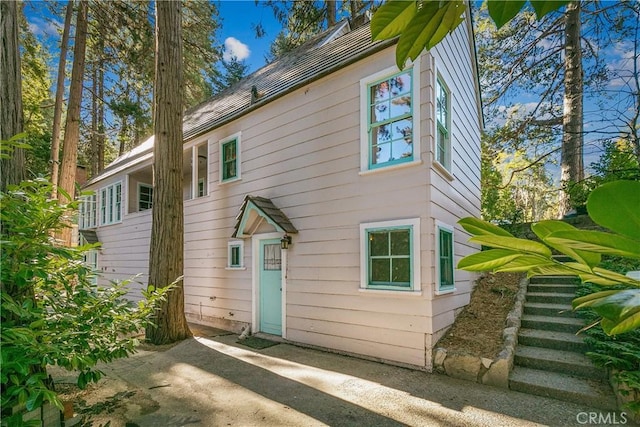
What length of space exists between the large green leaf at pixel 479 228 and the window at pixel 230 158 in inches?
291

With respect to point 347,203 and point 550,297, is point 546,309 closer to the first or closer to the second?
point 550,297

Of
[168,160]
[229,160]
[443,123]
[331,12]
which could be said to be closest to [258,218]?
[229,160]

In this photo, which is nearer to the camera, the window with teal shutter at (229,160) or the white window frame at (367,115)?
the white window frame at (367,115)

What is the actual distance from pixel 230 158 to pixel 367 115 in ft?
13.0

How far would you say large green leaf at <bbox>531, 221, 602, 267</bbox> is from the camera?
481 millimetres

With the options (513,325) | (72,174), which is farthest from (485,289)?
(72,174)

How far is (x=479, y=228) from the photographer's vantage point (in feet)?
2.03

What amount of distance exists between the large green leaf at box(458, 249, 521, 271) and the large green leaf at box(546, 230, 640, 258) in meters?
0.08

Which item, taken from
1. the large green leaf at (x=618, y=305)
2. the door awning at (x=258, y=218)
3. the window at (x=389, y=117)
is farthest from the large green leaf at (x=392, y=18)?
the door awning at (x=258, y=218)

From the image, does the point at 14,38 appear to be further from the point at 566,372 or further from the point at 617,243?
the point at 566,372

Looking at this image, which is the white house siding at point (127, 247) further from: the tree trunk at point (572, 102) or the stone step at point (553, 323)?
the tree trunk at point (572, 102)

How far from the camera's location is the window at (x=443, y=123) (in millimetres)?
5508

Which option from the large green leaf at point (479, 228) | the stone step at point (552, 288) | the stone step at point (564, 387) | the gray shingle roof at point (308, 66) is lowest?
the stone step at point (564, 387)

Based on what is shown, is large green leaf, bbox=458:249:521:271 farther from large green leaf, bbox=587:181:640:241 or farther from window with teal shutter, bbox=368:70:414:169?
window with teal shutter, bbox=368:70:414:169
